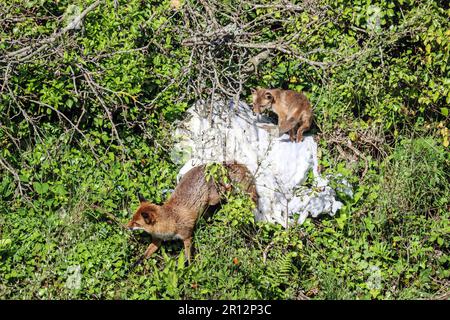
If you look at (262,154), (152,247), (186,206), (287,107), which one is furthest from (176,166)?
(287,107)

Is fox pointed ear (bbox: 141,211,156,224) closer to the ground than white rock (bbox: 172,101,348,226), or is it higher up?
closer to the ground

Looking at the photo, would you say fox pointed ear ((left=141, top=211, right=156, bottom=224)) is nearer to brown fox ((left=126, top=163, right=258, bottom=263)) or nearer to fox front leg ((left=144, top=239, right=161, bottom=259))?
brown fox ((left=126, top=163, right=258, bottom=263))

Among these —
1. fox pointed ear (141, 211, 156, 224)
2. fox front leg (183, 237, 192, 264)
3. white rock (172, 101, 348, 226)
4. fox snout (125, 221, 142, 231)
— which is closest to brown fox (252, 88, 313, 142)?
white rock (172, 101, 348, 226)

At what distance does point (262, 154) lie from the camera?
866 centimetres

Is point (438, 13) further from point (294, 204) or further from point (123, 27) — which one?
point (123, 27)

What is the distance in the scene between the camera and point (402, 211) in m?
8.12

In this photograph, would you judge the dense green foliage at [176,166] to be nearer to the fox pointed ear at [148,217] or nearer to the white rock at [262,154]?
the white rock at [262,154]

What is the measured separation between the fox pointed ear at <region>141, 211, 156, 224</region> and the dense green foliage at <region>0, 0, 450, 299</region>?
30 centimetres

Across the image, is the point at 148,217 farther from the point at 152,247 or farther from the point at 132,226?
the point at 152,247

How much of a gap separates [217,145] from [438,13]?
3076 mm

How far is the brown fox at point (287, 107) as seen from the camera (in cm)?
874

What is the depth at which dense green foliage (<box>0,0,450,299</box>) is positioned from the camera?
747cm

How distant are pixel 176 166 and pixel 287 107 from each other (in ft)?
5.05

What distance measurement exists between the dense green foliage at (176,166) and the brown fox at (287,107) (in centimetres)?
29
